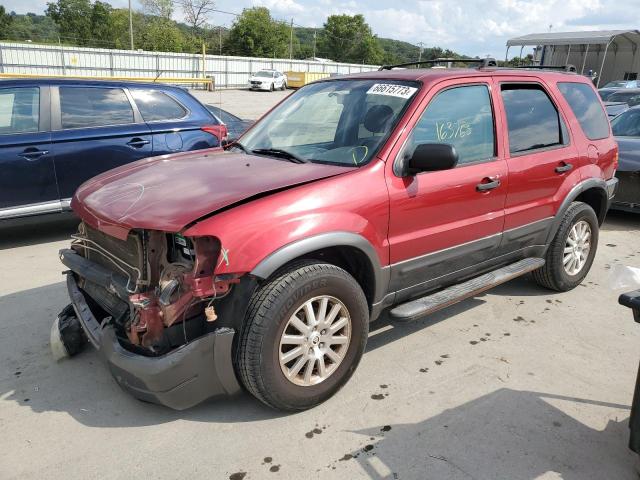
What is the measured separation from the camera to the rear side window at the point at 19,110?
5.52 metres

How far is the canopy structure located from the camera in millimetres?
28312

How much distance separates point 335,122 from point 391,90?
1.41ft

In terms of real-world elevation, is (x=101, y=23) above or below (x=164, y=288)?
above

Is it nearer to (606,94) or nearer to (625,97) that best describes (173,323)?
(625,97)

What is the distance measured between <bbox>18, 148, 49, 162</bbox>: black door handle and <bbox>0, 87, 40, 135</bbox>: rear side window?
0.25 m

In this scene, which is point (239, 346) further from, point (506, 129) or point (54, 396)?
point (506, 129)

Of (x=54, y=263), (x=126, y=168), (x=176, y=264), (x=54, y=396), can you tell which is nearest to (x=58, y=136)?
(x=54, y=263)

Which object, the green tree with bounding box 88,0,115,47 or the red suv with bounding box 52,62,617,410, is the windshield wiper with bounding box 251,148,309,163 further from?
the green tree with bounding box 88,0,115,47

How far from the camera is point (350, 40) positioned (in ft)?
315

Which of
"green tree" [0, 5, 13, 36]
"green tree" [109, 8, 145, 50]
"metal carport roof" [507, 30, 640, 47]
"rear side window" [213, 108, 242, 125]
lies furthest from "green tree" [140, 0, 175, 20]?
"rear side window" [213, 108, 242, 125]

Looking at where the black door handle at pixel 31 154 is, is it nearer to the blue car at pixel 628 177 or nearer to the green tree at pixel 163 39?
the blue car at pixel 628 177

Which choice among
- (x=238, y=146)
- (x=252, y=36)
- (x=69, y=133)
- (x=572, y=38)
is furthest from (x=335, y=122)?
(x=252, y=36)

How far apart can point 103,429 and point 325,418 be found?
1183 millimetres

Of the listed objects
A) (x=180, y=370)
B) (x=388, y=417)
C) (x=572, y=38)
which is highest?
(x=572, y=38)
